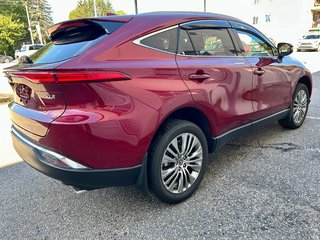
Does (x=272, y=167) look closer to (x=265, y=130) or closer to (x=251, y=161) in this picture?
(x=251, y=161)

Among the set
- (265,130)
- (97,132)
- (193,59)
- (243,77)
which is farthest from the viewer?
(265,130)

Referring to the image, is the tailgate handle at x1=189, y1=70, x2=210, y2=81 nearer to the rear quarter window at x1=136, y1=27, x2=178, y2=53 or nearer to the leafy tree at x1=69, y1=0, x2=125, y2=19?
the rear quarter window at x1=136, y1=27, x2=178, y2=53

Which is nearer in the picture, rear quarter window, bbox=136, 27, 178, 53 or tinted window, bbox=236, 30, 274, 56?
rear quarter window, bbox=136, 27, 178, 53

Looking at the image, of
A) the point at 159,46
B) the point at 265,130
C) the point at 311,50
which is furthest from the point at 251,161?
the point at 311,50

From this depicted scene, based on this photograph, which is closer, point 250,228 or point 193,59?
point 250,228

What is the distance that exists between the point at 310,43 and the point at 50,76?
25854 millimetres

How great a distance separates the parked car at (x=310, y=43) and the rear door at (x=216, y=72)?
23.9 metres

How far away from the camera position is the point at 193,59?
2.52m

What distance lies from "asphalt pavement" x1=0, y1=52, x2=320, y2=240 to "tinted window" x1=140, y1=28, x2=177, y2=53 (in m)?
1.40

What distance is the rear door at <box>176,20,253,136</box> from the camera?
→ 250 cm

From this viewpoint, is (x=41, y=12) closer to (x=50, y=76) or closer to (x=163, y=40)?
(x=163, y=40)

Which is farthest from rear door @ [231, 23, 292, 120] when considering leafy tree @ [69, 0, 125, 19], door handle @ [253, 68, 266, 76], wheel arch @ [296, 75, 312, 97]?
leafy tree @ [69, 0, 125, 19]

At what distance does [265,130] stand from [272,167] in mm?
1348

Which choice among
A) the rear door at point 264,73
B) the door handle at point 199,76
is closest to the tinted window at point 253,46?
the rear door at point 264,73
